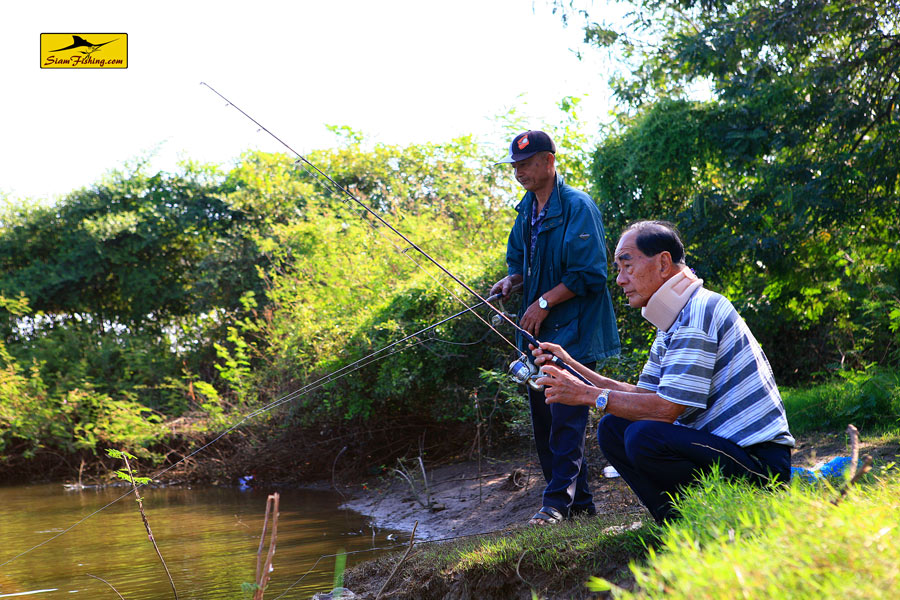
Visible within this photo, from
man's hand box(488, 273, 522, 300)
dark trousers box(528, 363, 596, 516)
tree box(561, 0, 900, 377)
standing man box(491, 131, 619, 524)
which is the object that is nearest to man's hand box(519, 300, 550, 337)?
standing man box(491, 131, 619, 524)

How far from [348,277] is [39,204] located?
8.68 metres

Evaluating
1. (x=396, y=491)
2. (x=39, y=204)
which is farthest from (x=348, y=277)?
(x=39, y=204)

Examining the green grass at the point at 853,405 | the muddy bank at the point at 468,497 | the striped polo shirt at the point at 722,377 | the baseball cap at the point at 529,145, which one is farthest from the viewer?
the green grass at the point at 853,405

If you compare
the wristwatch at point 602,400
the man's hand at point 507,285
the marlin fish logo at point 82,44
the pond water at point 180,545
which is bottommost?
the pond water at point 180,545

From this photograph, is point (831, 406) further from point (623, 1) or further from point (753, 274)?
point (623, 1)

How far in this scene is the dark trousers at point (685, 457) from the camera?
10.5ft

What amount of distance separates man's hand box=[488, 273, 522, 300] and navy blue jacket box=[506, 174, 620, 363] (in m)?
0.17

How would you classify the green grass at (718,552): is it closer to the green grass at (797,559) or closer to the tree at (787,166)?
the green grass at (797,559)

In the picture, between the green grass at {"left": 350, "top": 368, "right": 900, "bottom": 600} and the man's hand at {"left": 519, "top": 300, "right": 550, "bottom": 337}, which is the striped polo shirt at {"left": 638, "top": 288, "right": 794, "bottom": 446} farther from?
the man's hand at {"left": 519, "top": 300, "right": 550, "bottom": 337}

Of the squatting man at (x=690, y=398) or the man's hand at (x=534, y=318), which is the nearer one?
the squatting man at (x=690, y=398)

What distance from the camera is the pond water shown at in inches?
192

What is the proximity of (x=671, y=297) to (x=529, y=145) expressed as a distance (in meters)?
1.52

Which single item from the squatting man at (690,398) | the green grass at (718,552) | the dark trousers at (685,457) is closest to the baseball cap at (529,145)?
the squatting man at (690,398)

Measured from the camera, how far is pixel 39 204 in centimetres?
1574
